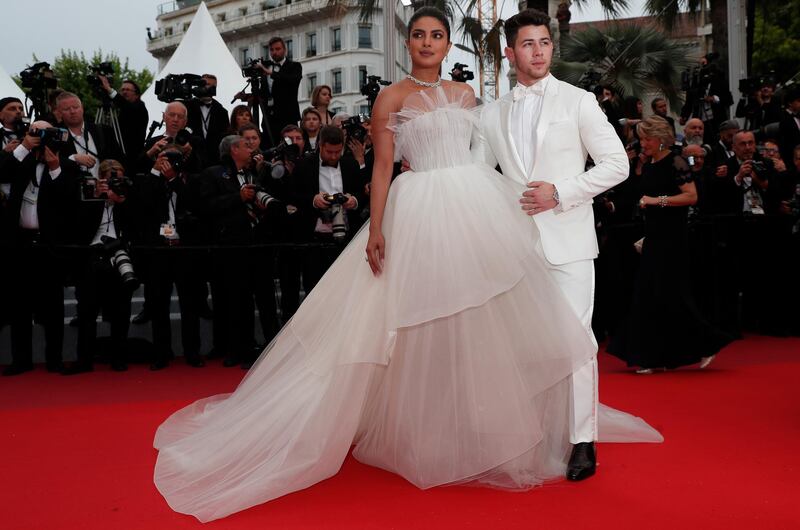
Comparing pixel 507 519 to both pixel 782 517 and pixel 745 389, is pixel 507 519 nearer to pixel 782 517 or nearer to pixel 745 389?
pixel 782 517

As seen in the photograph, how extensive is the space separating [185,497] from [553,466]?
1.51 m

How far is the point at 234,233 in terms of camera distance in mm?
6965

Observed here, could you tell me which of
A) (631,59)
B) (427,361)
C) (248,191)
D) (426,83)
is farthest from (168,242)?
(631,59)

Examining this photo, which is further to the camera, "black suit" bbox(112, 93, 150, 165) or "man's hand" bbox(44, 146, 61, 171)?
"black suit" bbox(112, 93, 150, 165)

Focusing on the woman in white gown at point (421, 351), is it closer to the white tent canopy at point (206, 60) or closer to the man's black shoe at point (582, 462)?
the man's black shoe at point (582, 462)

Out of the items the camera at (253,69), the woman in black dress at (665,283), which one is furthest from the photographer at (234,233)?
the woman in black dress at (665,283)

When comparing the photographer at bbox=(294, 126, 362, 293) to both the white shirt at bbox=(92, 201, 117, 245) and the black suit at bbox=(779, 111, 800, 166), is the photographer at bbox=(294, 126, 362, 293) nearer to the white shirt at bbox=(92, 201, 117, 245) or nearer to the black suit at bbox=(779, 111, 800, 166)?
the white shirt at bbox=(92, 201, 117, 245)

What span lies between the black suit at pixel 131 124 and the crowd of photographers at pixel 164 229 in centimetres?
97

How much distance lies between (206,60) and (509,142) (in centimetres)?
1550

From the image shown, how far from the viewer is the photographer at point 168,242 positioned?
6.88 m

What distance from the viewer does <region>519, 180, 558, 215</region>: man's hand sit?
3.44m

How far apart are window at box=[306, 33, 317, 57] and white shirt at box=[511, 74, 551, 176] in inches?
1980

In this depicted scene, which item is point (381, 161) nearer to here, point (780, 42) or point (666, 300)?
point (666, 300)

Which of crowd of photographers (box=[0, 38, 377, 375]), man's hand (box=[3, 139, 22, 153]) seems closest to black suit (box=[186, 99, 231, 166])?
crowd of photographers (box=[0, 38, 377, 375])
